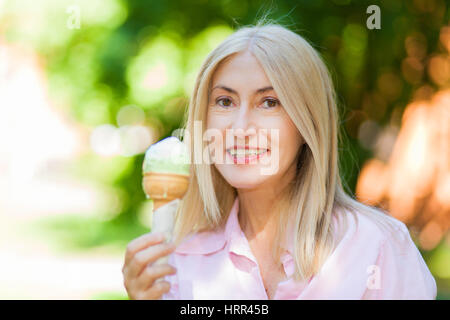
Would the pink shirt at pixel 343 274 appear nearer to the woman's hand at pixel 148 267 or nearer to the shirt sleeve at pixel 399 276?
the shirt sleeve at pixel 399 276

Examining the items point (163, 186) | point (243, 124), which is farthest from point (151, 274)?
point (243, 124)

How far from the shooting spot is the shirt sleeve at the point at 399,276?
149 cm

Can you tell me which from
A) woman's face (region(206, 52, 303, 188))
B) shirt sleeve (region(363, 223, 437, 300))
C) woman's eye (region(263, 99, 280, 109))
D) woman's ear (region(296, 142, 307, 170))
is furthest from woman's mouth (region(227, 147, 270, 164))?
shirt sleeve (region(363, 223, 437, 300))

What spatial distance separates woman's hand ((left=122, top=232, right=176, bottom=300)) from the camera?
1.40m

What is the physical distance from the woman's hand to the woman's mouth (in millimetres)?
369

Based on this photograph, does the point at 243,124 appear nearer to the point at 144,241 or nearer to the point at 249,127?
the point at 249,127

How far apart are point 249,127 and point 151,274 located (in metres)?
0.55

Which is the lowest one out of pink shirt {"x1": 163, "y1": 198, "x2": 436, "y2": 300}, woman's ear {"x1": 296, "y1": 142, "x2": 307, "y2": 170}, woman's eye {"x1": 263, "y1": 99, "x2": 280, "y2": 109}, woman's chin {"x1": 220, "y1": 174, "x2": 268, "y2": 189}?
pink shirt {"x1": 163, "y1": 198, "x2": 436, "y2": 300}

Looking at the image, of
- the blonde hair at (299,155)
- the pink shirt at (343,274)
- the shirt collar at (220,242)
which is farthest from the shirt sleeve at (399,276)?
the shirt collar at (220,242)

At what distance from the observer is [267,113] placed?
1.62 meters

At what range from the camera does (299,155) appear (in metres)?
1.87

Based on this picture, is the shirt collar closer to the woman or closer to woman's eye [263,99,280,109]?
the woman
